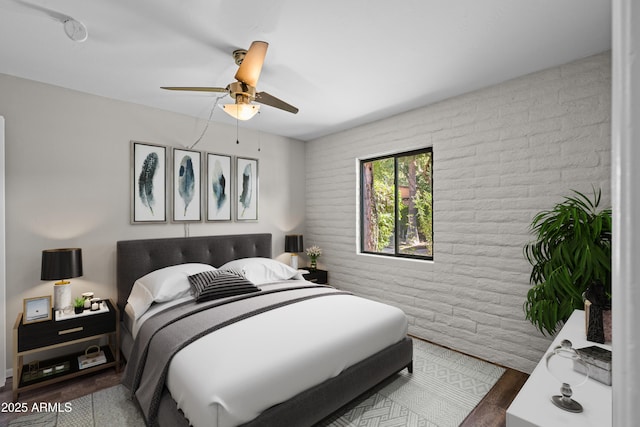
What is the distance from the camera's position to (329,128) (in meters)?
4.18

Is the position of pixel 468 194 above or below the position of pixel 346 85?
below

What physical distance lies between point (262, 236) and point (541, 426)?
11.3 feet

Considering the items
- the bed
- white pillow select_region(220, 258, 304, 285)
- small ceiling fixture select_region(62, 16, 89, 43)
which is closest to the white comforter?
the bed

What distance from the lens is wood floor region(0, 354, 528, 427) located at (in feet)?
6.97

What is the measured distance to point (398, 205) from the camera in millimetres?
3850

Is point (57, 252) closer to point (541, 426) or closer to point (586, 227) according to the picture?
point (541, 426)

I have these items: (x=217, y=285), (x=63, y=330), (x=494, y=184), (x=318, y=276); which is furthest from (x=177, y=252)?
(x=494, y=184)

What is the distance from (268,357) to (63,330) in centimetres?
186

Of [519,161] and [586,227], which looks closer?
[586,227]

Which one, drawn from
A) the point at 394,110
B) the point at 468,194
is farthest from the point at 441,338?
the point at 394,110

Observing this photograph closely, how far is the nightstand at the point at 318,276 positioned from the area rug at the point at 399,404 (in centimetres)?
180

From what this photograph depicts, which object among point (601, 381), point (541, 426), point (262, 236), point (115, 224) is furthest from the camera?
point (262, 236)

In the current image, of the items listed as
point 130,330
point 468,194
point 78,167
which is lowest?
point 130,330

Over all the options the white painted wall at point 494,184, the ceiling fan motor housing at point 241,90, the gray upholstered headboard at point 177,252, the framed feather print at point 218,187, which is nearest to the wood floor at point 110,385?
the white painted wall at point 494,184
